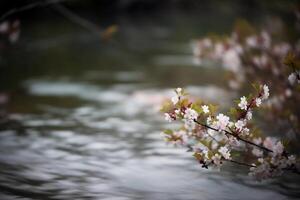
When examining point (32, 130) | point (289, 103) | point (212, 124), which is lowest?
point (212, 124)

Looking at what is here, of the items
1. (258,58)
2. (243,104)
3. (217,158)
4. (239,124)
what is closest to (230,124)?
(239,124)

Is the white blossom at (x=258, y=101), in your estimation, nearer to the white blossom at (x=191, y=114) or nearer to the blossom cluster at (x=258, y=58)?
the white blossom at (x=191, y=114)

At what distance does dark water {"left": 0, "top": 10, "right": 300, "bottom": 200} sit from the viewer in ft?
20.5

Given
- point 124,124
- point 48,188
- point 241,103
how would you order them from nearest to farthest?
1. point 241,103
2. point 48,188
3. point 124,124

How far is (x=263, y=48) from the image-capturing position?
10250 mm

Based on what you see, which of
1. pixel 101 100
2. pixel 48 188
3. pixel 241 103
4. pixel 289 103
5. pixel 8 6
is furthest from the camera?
pixel 8 6

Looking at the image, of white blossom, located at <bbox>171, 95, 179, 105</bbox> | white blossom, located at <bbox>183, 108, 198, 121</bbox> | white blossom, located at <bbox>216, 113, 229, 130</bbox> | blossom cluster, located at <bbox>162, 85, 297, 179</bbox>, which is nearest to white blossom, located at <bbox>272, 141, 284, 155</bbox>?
blossom cluster, located at <bbox>162, 85, 297, 179</bbox>

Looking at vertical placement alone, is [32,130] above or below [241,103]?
above

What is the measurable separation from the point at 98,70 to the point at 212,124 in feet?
35.2

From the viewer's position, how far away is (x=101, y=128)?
30.4 feet

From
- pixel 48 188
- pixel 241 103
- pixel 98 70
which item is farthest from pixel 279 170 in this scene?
pixel 98 70

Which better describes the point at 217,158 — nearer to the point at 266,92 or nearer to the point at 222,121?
the point at 222,121

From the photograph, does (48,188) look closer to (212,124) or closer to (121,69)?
(212,124)

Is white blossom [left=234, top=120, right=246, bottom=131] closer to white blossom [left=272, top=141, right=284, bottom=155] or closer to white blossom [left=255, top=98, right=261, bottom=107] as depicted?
white blossom [left=255, top=98, right=261, bottom=107]
